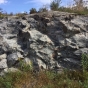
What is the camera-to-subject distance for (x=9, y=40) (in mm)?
12695

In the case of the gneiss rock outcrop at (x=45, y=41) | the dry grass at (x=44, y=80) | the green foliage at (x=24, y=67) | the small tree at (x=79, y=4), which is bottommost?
the dry grass at (x=44, y=80)

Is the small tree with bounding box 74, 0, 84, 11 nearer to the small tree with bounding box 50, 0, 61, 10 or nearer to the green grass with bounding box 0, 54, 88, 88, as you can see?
the small tree with bounding box 50, 0, 61, 10

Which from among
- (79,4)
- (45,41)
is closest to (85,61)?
(45,41)

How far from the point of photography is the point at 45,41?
482 inches

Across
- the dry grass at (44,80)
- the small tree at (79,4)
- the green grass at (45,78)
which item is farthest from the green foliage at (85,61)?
the small tree at (79,4)

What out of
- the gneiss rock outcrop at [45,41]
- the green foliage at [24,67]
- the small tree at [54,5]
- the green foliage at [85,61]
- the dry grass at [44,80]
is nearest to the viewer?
the dry grass at [44,80]

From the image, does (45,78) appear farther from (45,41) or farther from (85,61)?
(45,41)

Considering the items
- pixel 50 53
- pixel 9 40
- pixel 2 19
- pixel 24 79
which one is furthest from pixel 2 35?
pixel 24 79

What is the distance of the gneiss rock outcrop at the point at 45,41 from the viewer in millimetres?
11656

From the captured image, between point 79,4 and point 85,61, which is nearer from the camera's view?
point 85,61

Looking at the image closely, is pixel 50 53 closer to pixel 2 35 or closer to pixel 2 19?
pixel 2 35

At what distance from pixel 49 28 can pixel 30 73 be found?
9.28 ft

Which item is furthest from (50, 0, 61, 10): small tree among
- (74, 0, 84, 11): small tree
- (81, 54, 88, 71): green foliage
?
(81, 54, 88, 71): green foliage

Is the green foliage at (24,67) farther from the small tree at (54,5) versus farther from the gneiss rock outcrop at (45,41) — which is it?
the small tree at (54,5)
